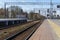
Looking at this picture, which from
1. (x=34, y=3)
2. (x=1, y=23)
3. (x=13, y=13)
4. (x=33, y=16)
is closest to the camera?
(x=1, y=23)

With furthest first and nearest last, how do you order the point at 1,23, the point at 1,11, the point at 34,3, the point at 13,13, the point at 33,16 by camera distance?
the point at 33,16 < the point at 13,13 < the point at 1,11 < the point at 34,3 < the point at 1,23

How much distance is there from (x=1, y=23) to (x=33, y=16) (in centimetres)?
12496

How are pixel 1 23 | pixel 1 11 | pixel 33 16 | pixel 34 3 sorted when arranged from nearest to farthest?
pixel 1 23 → pixel 34 3 → pixel 1 11 → pixel 33 16

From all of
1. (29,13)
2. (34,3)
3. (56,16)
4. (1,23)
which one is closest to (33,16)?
(29,13)

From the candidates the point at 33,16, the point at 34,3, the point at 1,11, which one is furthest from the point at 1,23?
the point at 33,16

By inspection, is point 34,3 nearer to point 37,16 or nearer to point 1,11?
point 1,11

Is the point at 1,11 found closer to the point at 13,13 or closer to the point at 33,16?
the point at 13,13

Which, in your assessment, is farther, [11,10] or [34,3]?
[11,10]

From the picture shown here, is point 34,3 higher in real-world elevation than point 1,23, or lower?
higher

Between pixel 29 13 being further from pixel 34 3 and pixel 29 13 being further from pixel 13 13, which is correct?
pixel 34 3

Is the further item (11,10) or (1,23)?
(11,10)

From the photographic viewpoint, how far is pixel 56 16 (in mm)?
173500

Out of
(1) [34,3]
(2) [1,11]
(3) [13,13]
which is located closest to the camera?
(1) [34,3]

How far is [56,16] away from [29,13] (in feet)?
77.4
